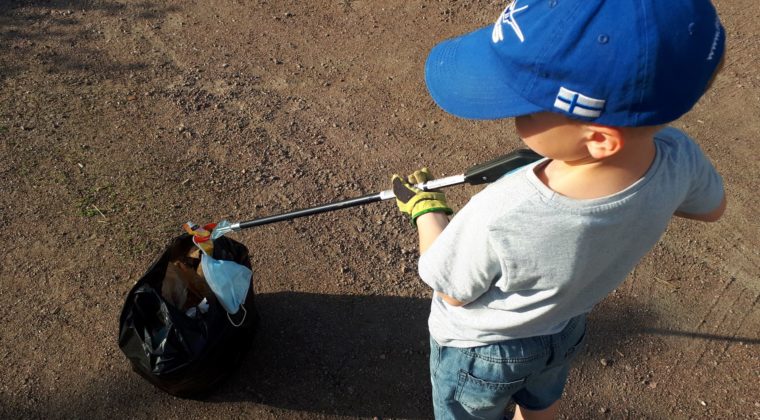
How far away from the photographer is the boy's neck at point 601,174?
1376mm

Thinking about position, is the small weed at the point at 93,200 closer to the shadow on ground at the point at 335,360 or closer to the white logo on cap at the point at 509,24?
the shadow on ground at the point at 335,360

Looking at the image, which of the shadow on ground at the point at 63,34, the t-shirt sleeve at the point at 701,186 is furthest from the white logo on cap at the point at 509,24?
the shadow on ground at the point at 63,34

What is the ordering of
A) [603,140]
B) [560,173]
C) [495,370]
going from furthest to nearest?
[495,370] < [560,173] < [603,140]

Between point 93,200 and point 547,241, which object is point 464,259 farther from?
point 93,200

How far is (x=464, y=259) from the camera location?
4.91 ft

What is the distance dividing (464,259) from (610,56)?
56cm

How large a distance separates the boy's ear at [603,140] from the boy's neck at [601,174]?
48 mm

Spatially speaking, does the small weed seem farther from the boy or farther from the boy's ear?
the boy's ear

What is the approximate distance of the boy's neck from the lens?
1.38m

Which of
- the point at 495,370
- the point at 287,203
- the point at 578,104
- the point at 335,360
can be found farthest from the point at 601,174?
the point at 287,203

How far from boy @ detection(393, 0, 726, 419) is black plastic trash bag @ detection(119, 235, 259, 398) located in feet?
3.60

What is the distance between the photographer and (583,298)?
5.41 feet

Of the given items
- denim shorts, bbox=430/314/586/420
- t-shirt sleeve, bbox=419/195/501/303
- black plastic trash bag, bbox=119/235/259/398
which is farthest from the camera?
black plastic trash bag, bbox=119/235/259/398

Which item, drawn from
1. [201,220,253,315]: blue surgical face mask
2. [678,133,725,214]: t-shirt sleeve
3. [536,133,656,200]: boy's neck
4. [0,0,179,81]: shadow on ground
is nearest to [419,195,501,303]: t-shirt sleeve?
[536,133,656,200]: boy's neck
